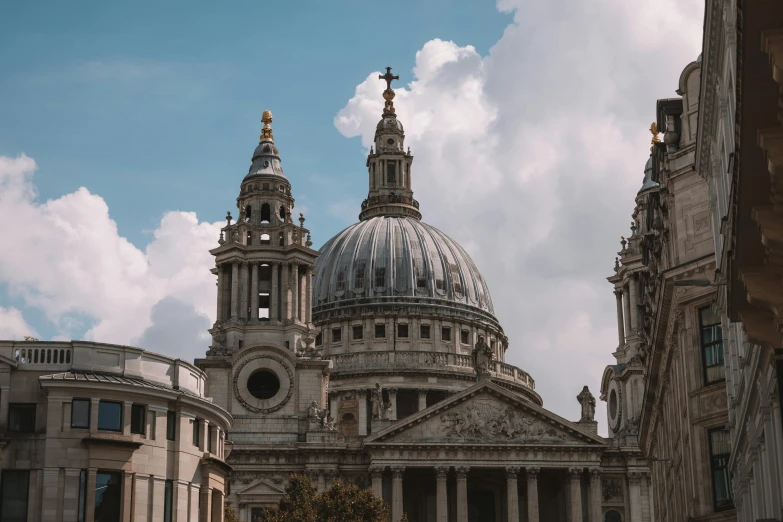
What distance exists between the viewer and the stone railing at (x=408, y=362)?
139875 millimetres

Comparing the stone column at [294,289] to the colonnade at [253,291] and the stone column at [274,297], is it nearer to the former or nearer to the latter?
the colonnade at [253,291]

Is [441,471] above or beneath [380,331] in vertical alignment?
beneath

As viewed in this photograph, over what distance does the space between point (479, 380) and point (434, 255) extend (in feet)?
126

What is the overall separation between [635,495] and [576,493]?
17.9 feet

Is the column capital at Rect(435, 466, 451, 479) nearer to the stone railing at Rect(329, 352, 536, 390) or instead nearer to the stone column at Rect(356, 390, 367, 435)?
the stone column at Rect(356, 390, 367, 435)

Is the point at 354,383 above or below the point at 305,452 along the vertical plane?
above

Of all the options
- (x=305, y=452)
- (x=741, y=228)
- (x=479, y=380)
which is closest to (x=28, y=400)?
(x=741, y=228)

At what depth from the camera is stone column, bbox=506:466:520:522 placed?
111 meters

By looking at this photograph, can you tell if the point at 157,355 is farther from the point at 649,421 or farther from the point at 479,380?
the point at 479,380

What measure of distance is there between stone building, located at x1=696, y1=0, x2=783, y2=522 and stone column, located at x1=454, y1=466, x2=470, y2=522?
63.7 meters

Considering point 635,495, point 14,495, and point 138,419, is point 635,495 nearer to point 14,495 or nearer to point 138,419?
point 138,419

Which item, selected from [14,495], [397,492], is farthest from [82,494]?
[397,492]

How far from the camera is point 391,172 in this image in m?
162

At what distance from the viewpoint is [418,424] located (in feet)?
369
